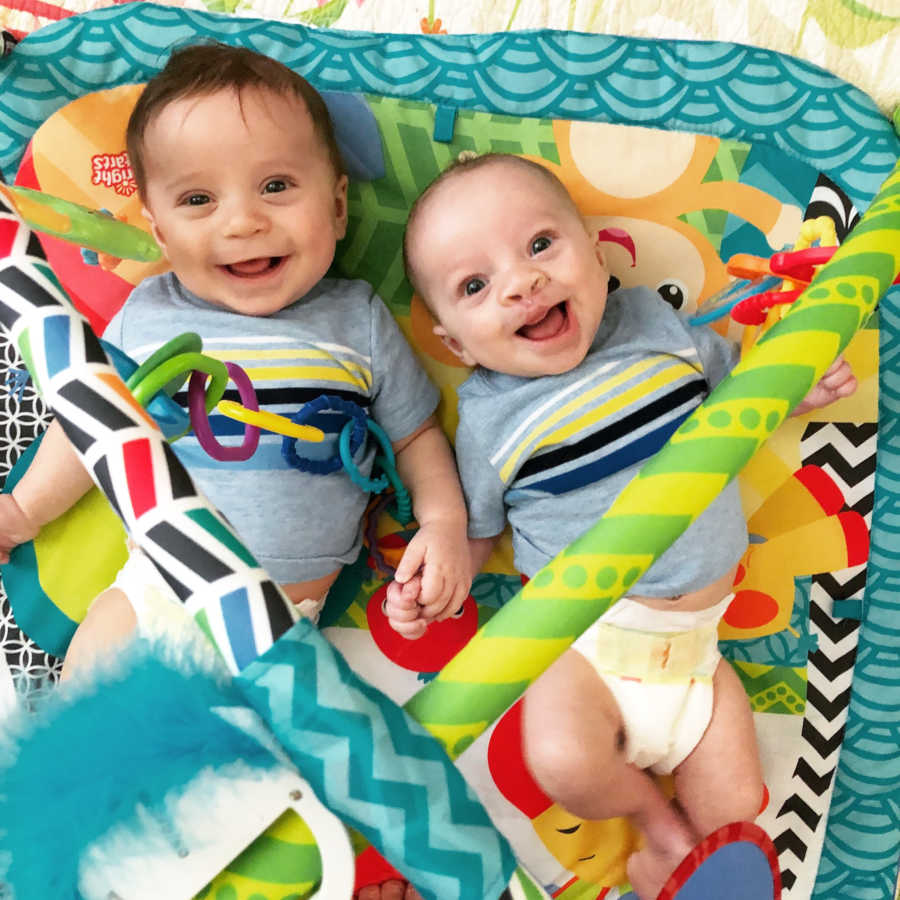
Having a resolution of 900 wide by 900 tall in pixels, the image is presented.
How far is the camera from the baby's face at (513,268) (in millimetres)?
862

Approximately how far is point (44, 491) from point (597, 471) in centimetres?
59

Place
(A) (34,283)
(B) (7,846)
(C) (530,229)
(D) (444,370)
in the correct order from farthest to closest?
(D) (444,370) < (C) (530,229) < (A) (34,283) < (B) (7,846)

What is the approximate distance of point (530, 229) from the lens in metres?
0.87

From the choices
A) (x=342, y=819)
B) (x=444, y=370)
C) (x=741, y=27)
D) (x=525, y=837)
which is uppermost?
(x=741, y=27)

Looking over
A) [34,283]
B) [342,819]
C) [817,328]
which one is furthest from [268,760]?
[817,328]

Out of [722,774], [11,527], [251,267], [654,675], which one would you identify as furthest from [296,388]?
[722,774]

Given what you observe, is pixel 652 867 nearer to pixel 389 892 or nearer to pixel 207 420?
pixel 389 892

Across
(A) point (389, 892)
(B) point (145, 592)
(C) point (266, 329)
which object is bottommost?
(A) point (389, 892)

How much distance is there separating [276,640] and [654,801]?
0.57m

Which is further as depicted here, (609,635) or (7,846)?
(609,635)

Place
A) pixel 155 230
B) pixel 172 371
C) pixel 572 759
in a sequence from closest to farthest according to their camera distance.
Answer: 1. pixel 172 371
2. pixel 572 759
3. pixel 155 230

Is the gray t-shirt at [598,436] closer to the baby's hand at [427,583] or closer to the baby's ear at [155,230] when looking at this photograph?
the baby's hand at [427,583]

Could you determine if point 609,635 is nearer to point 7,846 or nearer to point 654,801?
point 654,801

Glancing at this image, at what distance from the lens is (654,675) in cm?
87
